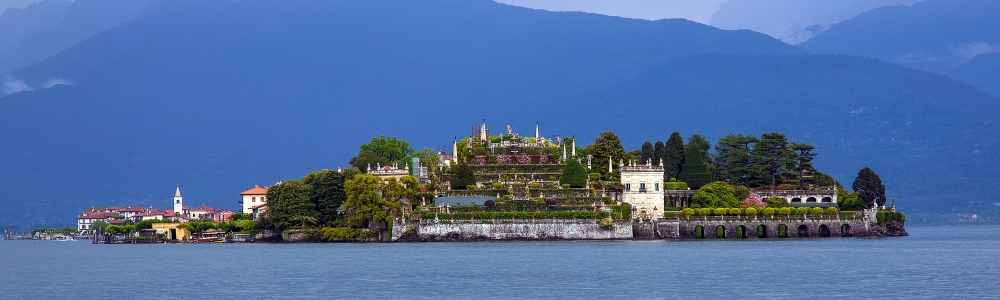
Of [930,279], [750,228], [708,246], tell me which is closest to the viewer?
[930,279]

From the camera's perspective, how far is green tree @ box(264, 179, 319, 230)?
125 meters

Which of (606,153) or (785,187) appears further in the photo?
(785,187)

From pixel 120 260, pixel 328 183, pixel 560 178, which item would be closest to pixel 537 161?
pixel 560 178

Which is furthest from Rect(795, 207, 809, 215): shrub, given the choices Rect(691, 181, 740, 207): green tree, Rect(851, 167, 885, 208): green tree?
Rect(851, 167, 885, 208): green tree

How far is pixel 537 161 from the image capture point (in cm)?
13625

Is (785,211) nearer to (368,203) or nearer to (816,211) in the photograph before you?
(816,211)

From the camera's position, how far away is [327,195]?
413ft

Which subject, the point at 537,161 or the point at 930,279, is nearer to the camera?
the point at 930,279

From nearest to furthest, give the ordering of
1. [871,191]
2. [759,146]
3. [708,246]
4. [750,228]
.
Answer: [708,246] < [750,228] < [871,191] < [759,146]

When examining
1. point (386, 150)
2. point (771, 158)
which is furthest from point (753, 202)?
point (386, 150)

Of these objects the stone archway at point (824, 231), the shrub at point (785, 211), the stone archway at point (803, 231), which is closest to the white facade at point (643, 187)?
the shrub at point (785, 211)

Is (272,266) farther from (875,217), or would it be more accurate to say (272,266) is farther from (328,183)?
(875,217)

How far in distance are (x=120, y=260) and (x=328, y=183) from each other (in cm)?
3077

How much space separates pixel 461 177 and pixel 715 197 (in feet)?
78.5
